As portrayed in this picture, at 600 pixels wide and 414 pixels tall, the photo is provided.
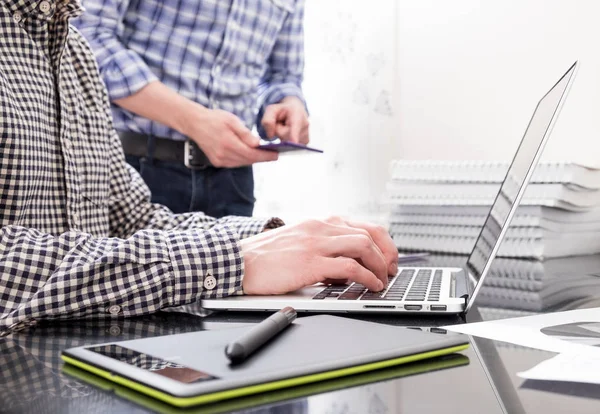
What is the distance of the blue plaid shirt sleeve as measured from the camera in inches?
62.0

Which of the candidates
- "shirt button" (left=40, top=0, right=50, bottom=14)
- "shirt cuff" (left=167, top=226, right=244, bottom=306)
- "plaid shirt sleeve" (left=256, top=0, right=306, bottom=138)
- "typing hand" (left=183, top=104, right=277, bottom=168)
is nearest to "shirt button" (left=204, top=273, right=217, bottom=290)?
"shirt cuff" (left=167, top=226, right=244, bottom=306)

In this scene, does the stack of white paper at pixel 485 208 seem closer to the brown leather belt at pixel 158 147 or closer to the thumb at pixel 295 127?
the thumb at pixel 295 127

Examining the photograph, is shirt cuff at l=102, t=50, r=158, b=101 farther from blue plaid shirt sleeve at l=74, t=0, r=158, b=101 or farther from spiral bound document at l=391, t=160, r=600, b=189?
spiral bound document at l=391, t=160, r=600, b=189

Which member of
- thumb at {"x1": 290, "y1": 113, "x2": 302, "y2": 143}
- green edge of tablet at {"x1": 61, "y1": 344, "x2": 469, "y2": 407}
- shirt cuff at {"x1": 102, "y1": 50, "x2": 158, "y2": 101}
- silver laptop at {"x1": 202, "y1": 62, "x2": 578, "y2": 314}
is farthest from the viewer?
thumb at {"x1": 290, "y1": 113, "x2": 302, "y2": 143}

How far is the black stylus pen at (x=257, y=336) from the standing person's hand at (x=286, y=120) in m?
1.26

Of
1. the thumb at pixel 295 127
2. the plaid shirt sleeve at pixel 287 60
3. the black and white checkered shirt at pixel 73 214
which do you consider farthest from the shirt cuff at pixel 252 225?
the plaid shirt sleeve at pixel 287 60

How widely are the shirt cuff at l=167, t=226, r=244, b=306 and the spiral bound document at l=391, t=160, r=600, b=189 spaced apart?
88 centimetres

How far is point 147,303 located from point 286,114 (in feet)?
3.75

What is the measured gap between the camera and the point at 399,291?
832 millimetres

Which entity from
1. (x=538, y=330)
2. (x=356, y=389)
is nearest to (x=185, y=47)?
(x=538, y=330)

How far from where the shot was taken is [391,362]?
0.51 meters

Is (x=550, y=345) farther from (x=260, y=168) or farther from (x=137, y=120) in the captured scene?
(x=260, y=168)

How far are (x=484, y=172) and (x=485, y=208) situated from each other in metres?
0.08

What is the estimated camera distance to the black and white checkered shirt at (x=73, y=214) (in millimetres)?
757
